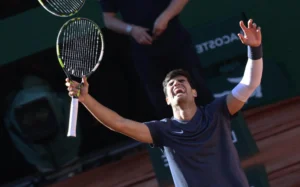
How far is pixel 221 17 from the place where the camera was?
4.38 metres

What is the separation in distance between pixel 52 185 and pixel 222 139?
1.94 m

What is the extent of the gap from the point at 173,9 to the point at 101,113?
1.32 meters

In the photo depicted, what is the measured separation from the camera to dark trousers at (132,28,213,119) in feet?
12.5

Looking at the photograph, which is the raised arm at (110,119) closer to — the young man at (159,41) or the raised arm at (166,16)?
the young man at (159,41)

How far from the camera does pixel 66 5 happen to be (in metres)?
3.34

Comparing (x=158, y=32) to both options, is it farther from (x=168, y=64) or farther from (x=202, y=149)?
(x=202, y=149)

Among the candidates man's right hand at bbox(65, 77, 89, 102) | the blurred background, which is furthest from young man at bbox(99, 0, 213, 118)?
man's right hand at bbox(65, 77, 89, 102)

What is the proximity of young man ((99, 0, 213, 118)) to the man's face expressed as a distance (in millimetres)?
841

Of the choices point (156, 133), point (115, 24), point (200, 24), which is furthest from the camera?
point (200, 24)

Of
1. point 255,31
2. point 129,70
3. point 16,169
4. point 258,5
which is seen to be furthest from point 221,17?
point 16,169

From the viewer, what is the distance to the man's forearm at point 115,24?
3924 millimetres

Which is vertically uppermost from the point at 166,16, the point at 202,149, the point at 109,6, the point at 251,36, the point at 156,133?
the point at 109,6

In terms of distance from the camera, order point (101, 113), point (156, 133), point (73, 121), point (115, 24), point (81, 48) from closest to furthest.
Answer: point (73, 121), point (101, 113), point (156, 133), point (81, 48), point (115, 24)

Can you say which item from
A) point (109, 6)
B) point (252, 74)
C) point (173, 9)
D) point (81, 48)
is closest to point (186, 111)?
point (252, 74)
